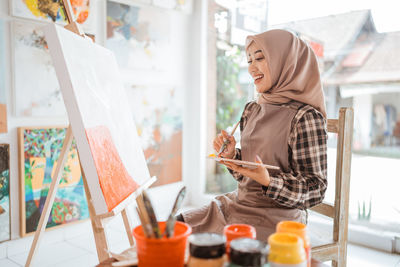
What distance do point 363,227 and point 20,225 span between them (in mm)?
2465

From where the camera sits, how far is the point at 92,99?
51.0 inches

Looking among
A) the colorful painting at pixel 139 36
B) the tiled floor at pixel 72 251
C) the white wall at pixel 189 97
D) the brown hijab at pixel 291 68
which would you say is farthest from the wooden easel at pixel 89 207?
the white wall at pixel 189 97

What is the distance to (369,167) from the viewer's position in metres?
2.68

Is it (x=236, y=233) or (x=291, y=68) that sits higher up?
(x=291, y=68)

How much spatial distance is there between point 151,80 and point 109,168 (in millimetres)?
1762

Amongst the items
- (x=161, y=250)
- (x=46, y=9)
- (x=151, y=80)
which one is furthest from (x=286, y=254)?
(x=151, y=80)

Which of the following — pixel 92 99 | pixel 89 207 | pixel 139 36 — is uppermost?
pixel 139 36

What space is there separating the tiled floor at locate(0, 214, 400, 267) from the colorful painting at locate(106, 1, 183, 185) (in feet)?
2.60

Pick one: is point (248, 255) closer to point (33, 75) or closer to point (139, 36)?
point (33, 75)

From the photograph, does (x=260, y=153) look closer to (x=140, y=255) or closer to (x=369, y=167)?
(x=140, y=255)

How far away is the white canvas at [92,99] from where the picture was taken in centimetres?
116

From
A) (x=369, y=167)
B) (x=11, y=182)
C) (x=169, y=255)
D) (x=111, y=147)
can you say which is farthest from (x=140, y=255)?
(x=369, y=167)

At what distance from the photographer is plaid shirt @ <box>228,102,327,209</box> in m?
1.16

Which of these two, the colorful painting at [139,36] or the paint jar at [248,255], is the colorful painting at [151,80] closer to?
the colorful painting at [139,36]
